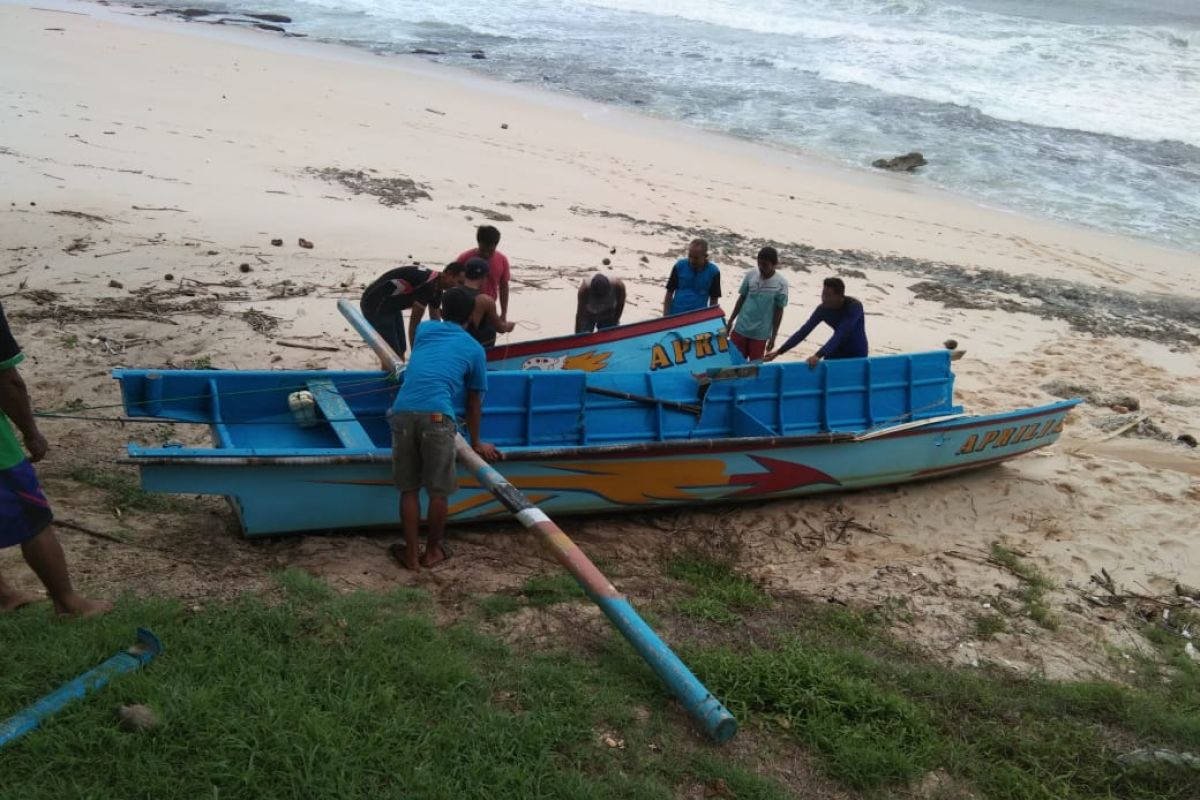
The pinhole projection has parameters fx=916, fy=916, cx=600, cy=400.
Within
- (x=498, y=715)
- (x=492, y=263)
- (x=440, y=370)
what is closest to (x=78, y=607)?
(x=498, y=715)

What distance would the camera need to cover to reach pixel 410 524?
529cm

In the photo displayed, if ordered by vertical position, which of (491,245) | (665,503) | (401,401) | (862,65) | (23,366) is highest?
(862,65)

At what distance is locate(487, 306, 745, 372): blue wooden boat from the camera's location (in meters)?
7.50

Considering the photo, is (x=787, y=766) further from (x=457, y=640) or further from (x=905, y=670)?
(x=457, y=640)

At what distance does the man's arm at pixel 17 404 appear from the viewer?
378 centimetres

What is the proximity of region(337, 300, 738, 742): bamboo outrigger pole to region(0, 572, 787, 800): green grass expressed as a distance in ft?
→ 0.60

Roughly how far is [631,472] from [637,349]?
1720 millimetres

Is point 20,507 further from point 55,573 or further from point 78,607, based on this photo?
point 78,607

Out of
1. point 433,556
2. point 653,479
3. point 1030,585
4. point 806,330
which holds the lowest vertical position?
point 1030,585

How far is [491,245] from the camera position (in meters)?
7.45

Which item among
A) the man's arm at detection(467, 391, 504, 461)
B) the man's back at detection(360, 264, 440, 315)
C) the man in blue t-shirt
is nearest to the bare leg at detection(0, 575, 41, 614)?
the man's arm at detection(467, 391, 504, 461)

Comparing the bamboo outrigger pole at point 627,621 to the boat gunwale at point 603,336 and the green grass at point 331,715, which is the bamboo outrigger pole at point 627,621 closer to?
the green grass at point 331,715

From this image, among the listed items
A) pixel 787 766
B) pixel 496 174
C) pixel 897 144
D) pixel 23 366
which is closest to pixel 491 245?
pixel 23 366

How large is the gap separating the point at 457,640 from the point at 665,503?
2.58 metres
